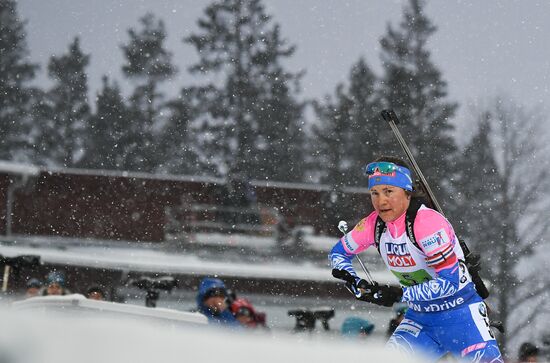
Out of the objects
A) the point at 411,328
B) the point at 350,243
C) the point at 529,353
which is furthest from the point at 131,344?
the point at 529,353

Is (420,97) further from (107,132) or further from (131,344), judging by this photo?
(131,344)

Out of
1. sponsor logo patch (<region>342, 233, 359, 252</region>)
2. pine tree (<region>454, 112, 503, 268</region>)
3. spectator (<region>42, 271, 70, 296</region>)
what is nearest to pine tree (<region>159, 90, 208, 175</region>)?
pine tree (<region>454, 112, 503, 268</region>)

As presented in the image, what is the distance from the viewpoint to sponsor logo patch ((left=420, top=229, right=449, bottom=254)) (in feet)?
15.4

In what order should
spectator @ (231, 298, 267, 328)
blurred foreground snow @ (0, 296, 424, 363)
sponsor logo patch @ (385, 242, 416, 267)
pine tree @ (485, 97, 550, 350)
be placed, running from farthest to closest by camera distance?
pine tree @ (485, 97, 550, 350)
spectator @ (231, 298, 267, 328)
sponsor logo patch @ (385, 242, 416, 267)
blurred foreground snow @ (0, 296, 424, 363)

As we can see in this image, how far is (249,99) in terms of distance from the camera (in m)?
38.8

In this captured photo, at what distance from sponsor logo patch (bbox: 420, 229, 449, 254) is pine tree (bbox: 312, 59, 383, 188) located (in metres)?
33.5

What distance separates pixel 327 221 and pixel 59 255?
8783 mm

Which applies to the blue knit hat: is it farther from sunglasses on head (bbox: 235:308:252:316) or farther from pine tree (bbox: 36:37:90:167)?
pine tree (bbox: 36:37:90:167)

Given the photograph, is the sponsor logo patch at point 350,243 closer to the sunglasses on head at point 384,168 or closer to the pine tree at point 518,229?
the sunglasses on head at point 384,168

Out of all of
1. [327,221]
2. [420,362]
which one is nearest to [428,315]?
[420,362]

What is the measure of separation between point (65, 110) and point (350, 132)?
1499 cm

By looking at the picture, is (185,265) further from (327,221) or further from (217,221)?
(327,221)

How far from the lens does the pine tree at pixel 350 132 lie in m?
39.6

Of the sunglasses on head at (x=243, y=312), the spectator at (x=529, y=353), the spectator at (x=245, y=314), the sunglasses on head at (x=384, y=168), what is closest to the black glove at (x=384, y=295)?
the sunglasses on head at (x=384, y=168)
